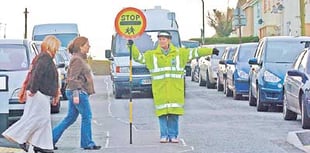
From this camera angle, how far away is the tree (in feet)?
317

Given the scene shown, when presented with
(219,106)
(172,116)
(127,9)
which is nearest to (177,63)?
(172,116)

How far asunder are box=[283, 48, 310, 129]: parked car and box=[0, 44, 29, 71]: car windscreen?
→ 5.28m

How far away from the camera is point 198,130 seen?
1777cm

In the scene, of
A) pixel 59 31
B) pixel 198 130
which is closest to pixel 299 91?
pixel 198 130

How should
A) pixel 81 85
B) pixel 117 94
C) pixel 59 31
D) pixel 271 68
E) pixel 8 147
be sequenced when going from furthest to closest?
pixel 59 31
pixel 117 94
pixel 271 68
pixel 8 147
pixel 81 85

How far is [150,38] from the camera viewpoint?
97.9 ft

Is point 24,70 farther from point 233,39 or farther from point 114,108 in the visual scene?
point 233,39

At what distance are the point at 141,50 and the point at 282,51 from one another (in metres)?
7.10

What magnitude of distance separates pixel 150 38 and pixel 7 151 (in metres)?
16.2

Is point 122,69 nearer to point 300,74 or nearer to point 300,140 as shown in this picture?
point 300,74

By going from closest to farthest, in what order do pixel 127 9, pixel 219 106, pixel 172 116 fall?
pixel 172 116 < pixel 127 9 < pixel 219 106

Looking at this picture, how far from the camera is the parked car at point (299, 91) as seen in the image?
1730 cm

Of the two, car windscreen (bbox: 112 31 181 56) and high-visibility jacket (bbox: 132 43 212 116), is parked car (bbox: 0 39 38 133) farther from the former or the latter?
car windscreen (bbox: 112 31 181 56)

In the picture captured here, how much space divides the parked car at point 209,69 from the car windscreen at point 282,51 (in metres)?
9.73
